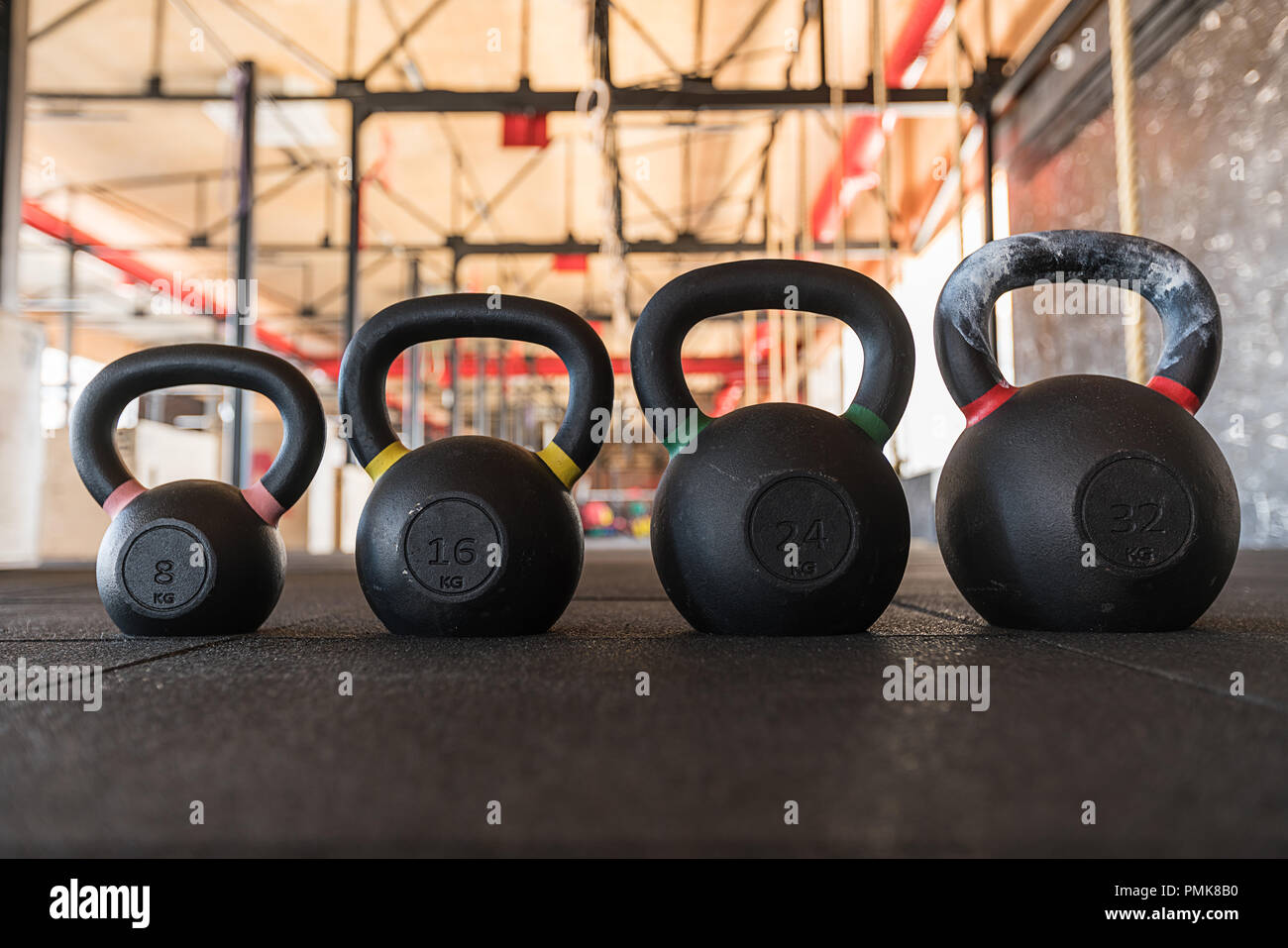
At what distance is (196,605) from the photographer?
917 mm

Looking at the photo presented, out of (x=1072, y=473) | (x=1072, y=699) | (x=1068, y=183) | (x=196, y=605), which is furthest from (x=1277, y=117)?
(x=196, y=605)

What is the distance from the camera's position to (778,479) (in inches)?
31.1

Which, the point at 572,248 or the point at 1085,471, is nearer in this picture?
the point at 1085,471

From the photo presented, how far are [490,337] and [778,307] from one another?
278 millimetres

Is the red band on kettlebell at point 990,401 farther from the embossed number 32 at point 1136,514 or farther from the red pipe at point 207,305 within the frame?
the red pipe at point 207,305

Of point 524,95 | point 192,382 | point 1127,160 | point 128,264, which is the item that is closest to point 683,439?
point 192,382

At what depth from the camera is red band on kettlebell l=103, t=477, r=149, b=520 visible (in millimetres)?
954

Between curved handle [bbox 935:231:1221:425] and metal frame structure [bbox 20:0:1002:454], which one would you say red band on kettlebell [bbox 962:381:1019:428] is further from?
metal frame structure [bbox 20:0:1002:454]

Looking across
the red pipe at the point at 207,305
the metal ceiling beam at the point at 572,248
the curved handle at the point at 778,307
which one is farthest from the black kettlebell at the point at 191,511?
the metal ceiling beam at the point at 572,248

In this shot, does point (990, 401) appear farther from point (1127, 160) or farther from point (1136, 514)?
point (1127, 160)

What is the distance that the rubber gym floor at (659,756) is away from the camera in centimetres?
33

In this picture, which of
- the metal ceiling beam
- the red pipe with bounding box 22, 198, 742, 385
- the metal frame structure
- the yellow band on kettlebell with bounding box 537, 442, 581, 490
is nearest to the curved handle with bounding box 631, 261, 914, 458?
the yellow band on kettlebell with bounding box 537, 442, 581, 490

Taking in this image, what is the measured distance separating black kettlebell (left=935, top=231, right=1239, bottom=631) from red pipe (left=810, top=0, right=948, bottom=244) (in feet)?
5.74

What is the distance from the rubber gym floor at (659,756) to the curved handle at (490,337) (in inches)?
9.2
